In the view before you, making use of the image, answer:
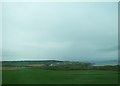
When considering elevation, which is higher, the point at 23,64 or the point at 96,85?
the point at 23,64

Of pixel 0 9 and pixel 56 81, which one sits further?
pixel 56 81

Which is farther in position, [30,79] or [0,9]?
[30,79]

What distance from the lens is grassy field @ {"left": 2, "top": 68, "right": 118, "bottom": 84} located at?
399 cm

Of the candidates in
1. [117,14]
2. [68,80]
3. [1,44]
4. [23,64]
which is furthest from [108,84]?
[1,44]

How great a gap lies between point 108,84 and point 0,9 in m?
1.91

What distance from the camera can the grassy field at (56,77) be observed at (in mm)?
3991

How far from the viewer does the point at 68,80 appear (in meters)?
4.05

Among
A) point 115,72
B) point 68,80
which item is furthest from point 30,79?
point 115,72

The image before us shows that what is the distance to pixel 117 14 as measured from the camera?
3.90m

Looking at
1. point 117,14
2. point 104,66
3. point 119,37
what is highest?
point 117,14

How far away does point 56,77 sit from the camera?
4059 mm

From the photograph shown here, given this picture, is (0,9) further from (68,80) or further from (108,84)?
(108,84)

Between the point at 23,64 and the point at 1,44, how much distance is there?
433mm

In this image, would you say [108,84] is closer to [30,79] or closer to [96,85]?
[96,85]
